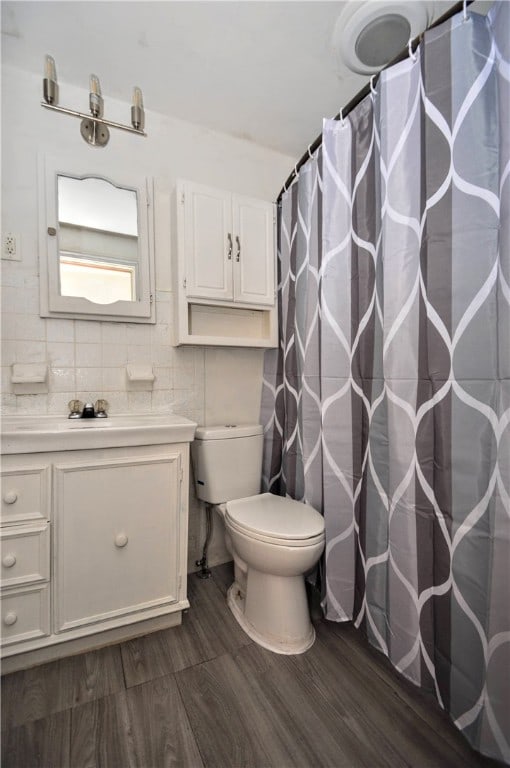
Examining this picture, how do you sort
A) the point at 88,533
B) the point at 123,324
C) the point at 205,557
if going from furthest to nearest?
the point at 205,557 < the point at 123,324 < the point at 88,533

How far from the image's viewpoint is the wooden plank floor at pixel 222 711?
3.00 ft

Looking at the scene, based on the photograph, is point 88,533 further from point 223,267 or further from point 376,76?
point 376,76

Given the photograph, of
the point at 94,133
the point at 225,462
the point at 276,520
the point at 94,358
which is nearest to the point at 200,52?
the point at 94,133

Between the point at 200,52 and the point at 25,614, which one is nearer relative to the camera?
the point at 25,614

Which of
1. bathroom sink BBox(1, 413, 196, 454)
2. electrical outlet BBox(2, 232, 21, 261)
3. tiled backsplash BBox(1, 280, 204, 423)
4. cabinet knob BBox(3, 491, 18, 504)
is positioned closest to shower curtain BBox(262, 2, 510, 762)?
bathroom sink BBox(1, 413, 196, 454)

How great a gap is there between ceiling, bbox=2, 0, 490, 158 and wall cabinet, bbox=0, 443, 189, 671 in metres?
1.66

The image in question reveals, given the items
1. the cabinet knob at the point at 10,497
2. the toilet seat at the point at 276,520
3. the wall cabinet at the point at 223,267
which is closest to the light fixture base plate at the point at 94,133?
the wall cabinet at the point at 223,267

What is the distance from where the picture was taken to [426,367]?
3.20ft

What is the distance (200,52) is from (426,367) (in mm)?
1602

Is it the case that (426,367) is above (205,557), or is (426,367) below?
above

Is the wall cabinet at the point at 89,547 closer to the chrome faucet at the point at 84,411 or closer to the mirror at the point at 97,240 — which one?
the chrome faucet at the point at 84,411

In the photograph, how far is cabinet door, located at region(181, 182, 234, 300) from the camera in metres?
1.64

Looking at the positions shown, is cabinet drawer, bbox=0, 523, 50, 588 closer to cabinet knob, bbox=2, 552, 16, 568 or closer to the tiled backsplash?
cabinet knob, bbox=2, 552, 16, 568

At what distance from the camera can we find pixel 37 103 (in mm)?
1486
